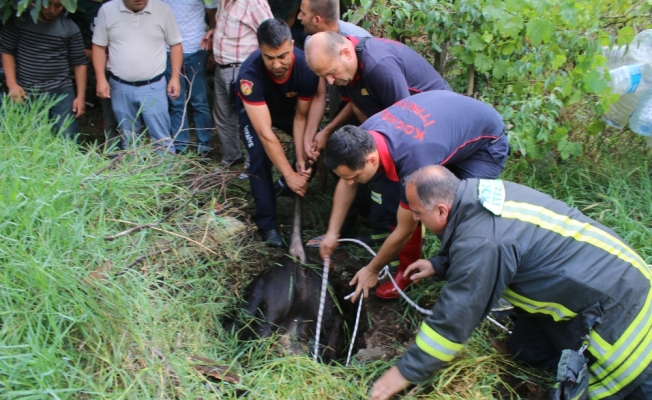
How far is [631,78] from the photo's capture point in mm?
4172

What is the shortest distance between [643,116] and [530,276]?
7.72 ft

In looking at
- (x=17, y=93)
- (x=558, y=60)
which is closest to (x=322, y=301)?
(x=558, y=60)

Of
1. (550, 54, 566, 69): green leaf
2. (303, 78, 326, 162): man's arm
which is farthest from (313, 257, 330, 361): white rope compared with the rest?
(550, 54, 566, 69): green leaf

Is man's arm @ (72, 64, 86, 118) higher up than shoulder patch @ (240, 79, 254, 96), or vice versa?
shoulder patch @ (240, 79, 254, 96)

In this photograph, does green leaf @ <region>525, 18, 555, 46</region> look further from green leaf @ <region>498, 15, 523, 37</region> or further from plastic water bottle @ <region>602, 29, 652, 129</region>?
plastic water bottle @ <region>602, 29, 652, 129</region>

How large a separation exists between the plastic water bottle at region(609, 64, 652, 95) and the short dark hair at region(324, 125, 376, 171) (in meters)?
2.44

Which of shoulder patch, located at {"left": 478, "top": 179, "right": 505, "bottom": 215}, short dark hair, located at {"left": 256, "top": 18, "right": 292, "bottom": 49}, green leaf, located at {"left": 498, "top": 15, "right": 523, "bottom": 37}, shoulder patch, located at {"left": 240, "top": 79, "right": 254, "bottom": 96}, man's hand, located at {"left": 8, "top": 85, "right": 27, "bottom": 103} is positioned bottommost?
man's hand, located at {"left": 8, "top": 85, "right": 27, "bottom": 103}

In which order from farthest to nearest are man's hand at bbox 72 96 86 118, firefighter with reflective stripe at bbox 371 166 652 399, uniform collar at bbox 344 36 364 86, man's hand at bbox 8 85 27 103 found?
man's hand at bbox 72 96 86 118
man's hand at bbox 8 85 27 103
uniform collar at bbox 344 36 364 86
firefighter with reflective stripe at bbox 371 166 652 399

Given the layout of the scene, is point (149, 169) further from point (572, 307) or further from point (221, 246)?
point (572, 307)

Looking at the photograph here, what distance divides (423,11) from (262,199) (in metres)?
1.80

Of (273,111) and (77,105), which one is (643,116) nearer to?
(273,111)

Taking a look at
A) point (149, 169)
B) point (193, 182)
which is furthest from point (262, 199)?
point (149, 169)

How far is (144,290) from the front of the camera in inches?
115

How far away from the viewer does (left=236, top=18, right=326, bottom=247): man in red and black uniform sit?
3.85 m
